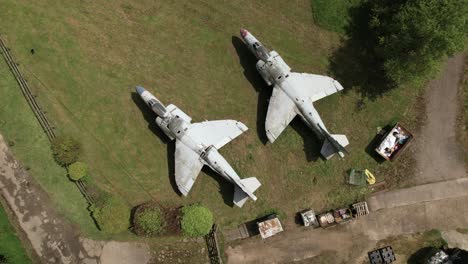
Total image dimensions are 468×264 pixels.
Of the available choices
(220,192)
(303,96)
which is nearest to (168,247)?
(220,192)

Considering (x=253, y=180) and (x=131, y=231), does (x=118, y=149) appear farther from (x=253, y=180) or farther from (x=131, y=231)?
(x=253, y=180)

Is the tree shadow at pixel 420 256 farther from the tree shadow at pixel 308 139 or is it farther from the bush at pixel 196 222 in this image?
the bush at pixel 196 222

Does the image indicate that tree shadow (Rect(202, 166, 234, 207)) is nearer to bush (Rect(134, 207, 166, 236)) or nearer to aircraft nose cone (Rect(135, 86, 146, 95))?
bush (Rect(134, 207, 166, 236))

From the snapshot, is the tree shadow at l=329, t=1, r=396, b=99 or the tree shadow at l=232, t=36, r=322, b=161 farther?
the tree shadow at l=329, t=1, r=396, b=99

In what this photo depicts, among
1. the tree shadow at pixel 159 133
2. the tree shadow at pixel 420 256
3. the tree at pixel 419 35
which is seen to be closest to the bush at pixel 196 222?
the tree shadow at pixel 159 133

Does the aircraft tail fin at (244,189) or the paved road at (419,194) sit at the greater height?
the aircraft tail fin at (244,189)

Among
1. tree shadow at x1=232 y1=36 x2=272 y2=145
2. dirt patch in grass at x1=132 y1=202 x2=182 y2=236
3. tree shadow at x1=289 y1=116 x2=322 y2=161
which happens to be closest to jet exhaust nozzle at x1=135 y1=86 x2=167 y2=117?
dirt patch in grass at x1=132 y1=202 x2=182 y2=236
